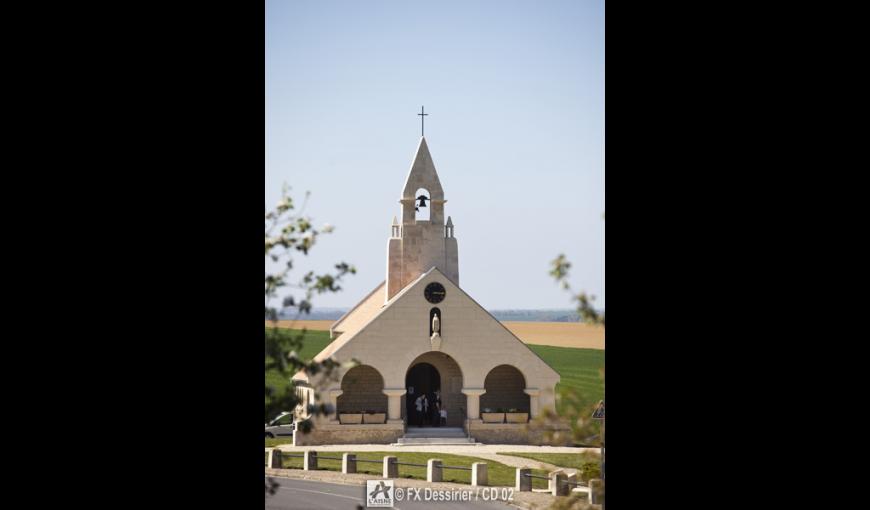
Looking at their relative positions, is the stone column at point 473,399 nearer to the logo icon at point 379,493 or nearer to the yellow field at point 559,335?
the logo icon at point 379,493

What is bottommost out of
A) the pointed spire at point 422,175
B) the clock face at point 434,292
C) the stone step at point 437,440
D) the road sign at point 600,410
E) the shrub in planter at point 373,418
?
the stone step at point 437,440

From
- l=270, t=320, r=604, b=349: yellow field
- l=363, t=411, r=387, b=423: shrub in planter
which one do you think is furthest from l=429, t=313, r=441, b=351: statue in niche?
l=270, t=320, r=604, b=349: yellow field

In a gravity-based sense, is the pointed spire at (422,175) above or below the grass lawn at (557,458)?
above

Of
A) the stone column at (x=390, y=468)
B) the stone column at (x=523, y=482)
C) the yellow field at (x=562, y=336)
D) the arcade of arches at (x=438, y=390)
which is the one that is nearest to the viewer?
the stone column at (x=523, y=482)

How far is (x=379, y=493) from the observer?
64.9 feet

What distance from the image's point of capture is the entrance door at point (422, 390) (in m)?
29.9

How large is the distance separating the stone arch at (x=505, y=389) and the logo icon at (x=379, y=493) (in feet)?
30.4

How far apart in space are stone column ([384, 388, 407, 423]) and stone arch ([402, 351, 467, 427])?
1128mm

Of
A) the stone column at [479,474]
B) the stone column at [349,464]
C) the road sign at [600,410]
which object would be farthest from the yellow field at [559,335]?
the road sign at [600,410]

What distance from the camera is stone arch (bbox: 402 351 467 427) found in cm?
2950
